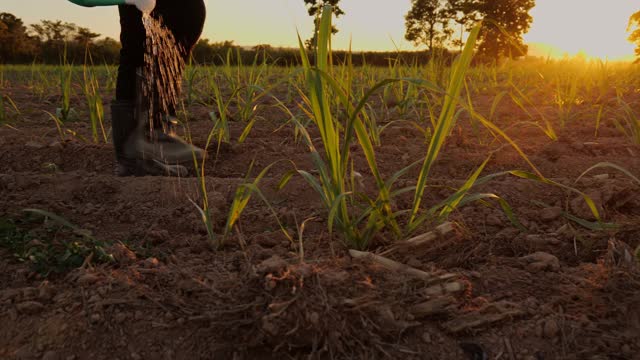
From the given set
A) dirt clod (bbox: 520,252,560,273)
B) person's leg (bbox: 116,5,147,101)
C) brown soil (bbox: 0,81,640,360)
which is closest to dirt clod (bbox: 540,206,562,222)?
brown soil (bbox: 0,81,640,360)

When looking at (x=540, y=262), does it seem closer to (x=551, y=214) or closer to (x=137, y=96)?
(x=551, y=214)

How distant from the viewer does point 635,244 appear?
1.27 m

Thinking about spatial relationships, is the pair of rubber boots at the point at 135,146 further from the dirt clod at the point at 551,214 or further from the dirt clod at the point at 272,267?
the dirt clod at the point at 551,214

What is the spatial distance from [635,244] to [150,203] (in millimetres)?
1368

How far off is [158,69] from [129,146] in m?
0.33

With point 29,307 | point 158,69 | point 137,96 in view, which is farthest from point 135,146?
point 29,307

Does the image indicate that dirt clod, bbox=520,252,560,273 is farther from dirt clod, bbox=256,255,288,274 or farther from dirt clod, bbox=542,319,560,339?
dirt clod, bbox=256,255,288,274

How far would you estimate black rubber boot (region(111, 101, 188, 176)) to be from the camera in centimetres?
199

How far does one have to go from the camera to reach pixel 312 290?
0.87 m

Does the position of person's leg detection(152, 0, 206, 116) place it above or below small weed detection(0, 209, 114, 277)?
above

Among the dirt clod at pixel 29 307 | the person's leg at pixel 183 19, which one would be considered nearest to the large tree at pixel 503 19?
the person's leg at pixel 183 19

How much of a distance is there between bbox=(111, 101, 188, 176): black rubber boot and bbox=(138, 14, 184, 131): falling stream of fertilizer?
0.21 ft

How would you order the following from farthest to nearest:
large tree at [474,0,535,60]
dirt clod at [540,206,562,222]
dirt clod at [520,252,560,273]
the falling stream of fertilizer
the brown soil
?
1. large tree at [474,0,535,60]
2. the falling stream of fertilizer
3. dirt clod at [540,206,562,222]
4. dirt clod at [520,252,560,273]
5. the brown soil

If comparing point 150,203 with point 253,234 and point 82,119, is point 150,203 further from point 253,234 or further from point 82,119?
point 82,119
